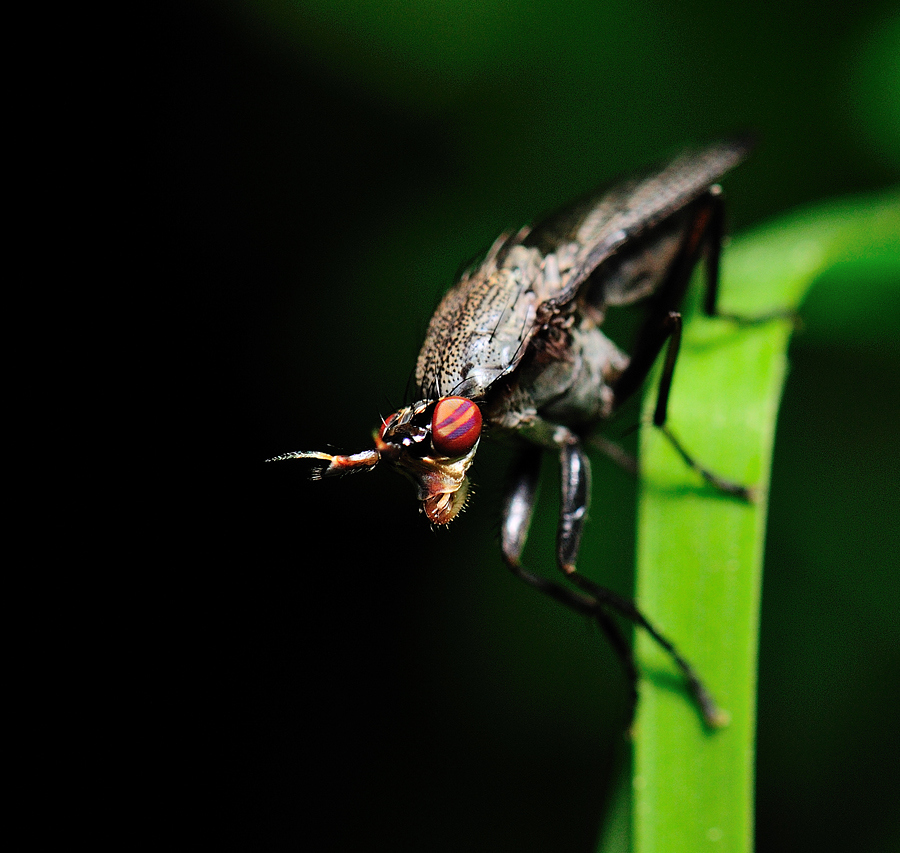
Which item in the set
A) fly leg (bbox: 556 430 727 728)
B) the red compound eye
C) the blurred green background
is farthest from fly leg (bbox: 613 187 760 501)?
the blurred green background

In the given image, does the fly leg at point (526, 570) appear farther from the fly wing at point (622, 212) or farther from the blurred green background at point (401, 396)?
the blurred green background at point (401, 396)

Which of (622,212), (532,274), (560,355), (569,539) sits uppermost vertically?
(622,212)

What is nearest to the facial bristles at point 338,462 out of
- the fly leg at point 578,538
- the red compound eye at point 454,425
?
the red compound eye at point 454,425

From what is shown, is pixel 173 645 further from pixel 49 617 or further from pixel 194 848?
pixel 194 848

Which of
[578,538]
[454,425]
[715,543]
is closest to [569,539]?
[578,538]

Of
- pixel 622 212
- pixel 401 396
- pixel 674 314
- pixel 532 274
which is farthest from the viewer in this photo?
pixel 401 396

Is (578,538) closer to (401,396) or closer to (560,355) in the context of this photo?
(560,355)

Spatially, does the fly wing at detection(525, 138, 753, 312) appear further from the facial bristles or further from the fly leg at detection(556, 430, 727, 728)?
the facial bristles
